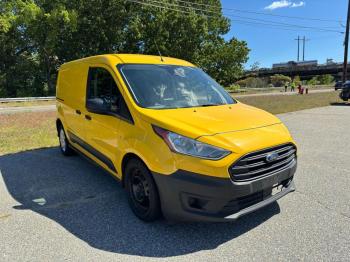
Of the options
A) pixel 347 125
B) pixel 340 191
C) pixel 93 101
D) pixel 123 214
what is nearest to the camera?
pixel 123 214

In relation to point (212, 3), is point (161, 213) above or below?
below

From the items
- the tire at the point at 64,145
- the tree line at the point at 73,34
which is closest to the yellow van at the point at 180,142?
the tire at the point at 64,145

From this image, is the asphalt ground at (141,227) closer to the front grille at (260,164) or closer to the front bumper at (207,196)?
the front bumper at (207,196)

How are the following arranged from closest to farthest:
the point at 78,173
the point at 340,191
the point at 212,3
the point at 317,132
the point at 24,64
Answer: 1. the point at 340,191
2. the point at 78,173
3. the point at 317,132
4. the point at 24,64
5. the point at 212,3

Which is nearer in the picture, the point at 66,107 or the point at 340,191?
the point at 340,191

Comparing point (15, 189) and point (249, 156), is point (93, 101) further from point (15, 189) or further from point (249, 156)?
point (249, 156)

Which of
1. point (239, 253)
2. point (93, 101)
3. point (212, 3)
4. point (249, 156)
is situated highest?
point (212, 3)

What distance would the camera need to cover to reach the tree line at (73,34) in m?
31.3

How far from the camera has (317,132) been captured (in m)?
9.78

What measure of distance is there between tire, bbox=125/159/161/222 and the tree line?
1184 inches

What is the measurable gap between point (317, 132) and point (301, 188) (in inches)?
212

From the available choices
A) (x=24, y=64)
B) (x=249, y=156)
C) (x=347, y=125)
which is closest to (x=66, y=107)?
(x=249, y=156)

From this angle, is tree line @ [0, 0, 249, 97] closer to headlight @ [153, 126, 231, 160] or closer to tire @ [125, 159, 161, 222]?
tire @ [125, 159, 161, 222]

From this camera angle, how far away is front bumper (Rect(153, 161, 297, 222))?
10.5 feet
